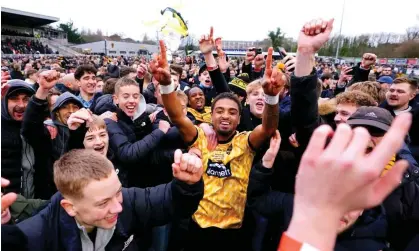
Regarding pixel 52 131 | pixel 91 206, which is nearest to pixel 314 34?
pixel 91 206

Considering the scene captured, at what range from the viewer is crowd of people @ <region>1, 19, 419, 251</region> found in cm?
69

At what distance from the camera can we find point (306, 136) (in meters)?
2.15

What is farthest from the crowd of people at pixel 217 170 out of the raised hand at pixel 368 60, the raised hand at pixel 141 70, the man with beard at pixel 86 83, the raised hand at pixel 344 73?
the raised hand at pixel 344 73

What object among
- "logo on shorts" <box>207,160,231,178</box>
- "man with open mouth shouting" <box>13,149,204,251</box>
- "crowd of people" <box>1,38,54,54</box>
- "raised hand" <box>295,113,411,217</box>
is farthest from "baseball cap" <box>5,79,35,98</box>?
"crowd of people" <box>1,38,54,54</box>

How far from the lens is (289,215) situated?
2102 mm

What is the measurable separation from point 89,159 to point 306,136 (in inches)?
54.0

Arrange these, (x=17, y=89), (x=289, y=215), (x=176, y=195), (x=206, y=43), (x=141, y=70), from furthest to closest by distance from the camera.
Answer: (x=141, y=70) < (x=206, y=43) < (x=17, y=89) < (x=289, y=215) < (x=176, y=195)

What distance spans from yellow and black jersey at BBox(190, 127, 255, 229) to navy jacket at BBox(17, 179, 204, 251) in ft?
1.94

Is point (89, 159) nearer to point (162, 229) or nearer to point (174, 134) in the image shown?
point (174, 134)

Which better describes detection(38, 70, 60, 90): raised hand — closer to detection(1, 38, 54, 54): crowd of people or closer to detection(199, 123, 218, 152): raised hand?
detection(199, 123, 218, 152): raised hand

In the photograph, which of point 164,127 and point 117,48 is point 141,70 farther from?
point 117,48

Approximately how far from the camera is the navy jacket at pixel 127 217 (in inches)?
60.6

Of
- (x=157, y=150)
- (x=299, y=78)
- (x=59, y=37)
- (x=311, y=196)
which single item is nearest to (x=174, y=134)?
(x=157, y=150)

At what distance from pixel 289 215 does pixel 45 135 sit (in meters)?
2.04
